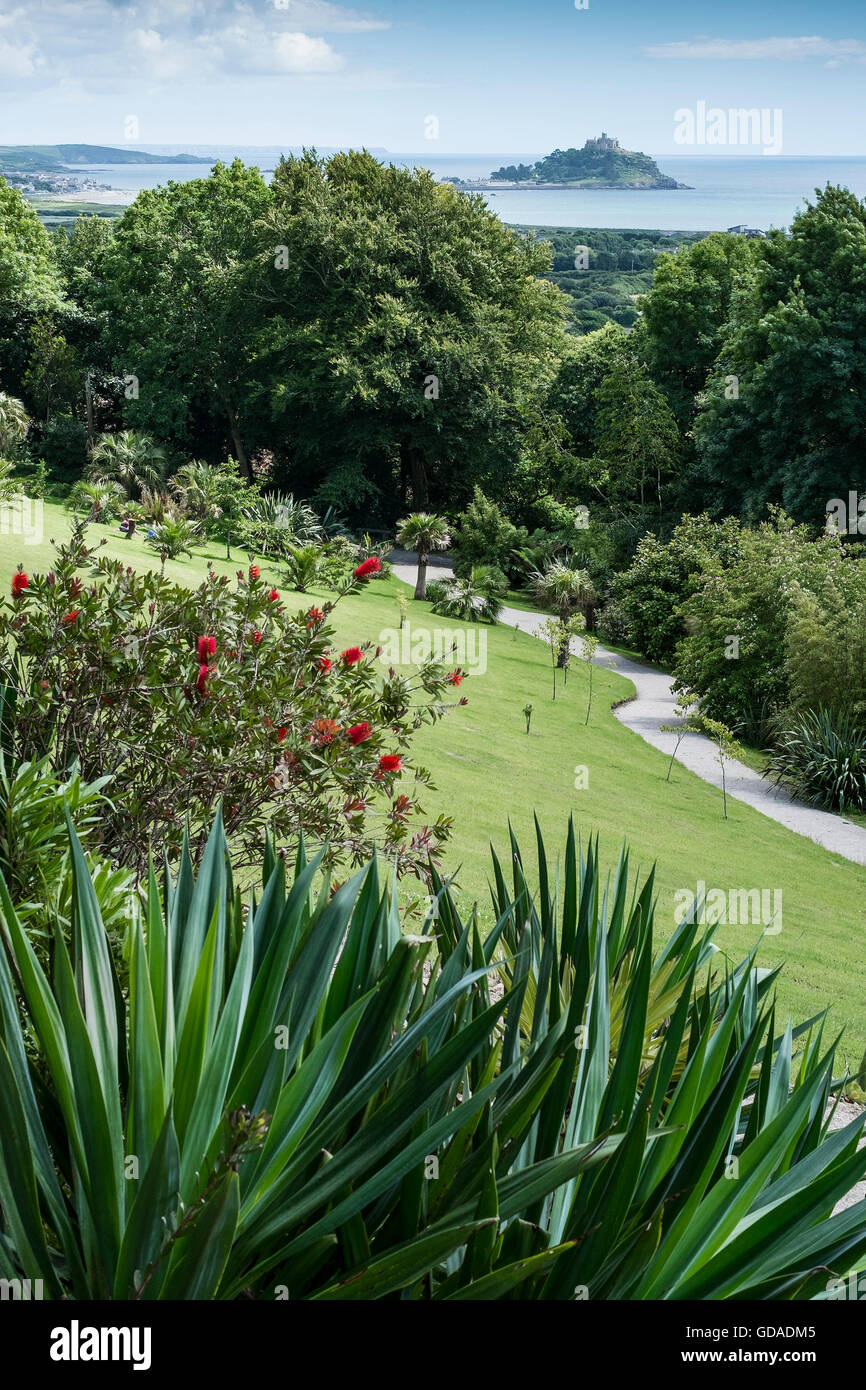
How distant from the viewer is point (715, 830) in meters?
14.1

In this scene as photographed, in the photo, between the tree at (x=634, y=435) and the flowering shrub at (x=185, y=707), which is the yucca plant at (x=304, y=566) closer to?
the flowering shrub at (x=185, y=707)

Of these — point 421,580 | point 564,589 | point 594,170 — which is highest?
point 594,170

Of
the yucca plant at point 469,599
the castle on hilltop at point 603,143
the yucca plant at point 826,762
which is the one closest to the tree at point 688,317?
the yucca plant at point 469,599

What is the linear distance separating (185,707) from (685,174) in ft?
193

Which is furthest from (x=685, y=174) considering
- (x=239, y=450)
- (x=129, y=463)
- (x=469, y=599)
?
(x=469, y=599)

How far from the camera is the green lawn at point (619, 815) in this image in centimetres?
927

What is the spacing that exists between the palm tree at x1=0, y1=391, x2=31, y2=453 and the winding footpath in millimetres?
16046

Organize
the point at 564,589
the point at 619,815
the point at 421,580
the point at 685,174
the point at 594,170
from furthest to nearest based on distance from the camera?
the point at 594,170
the point at 685,174
the point at 421,580
the point at 564,589
the point at 619,815

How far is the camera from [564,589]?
2723cm

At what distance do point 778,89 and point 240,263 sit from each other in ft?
55.7

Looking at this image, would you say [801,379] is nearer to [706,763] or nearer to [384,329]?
[384,329]

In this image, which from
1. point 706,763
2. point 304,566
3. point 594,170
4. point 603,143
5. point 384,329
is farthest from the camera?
point 603,143

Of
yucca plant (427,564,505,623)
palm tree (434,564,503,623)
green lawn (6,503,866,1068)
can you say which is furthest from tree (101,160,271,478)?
Answer: green lawn (6,503,866,1068)

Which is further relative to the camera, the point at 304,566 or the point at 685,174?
the point at 685,174
